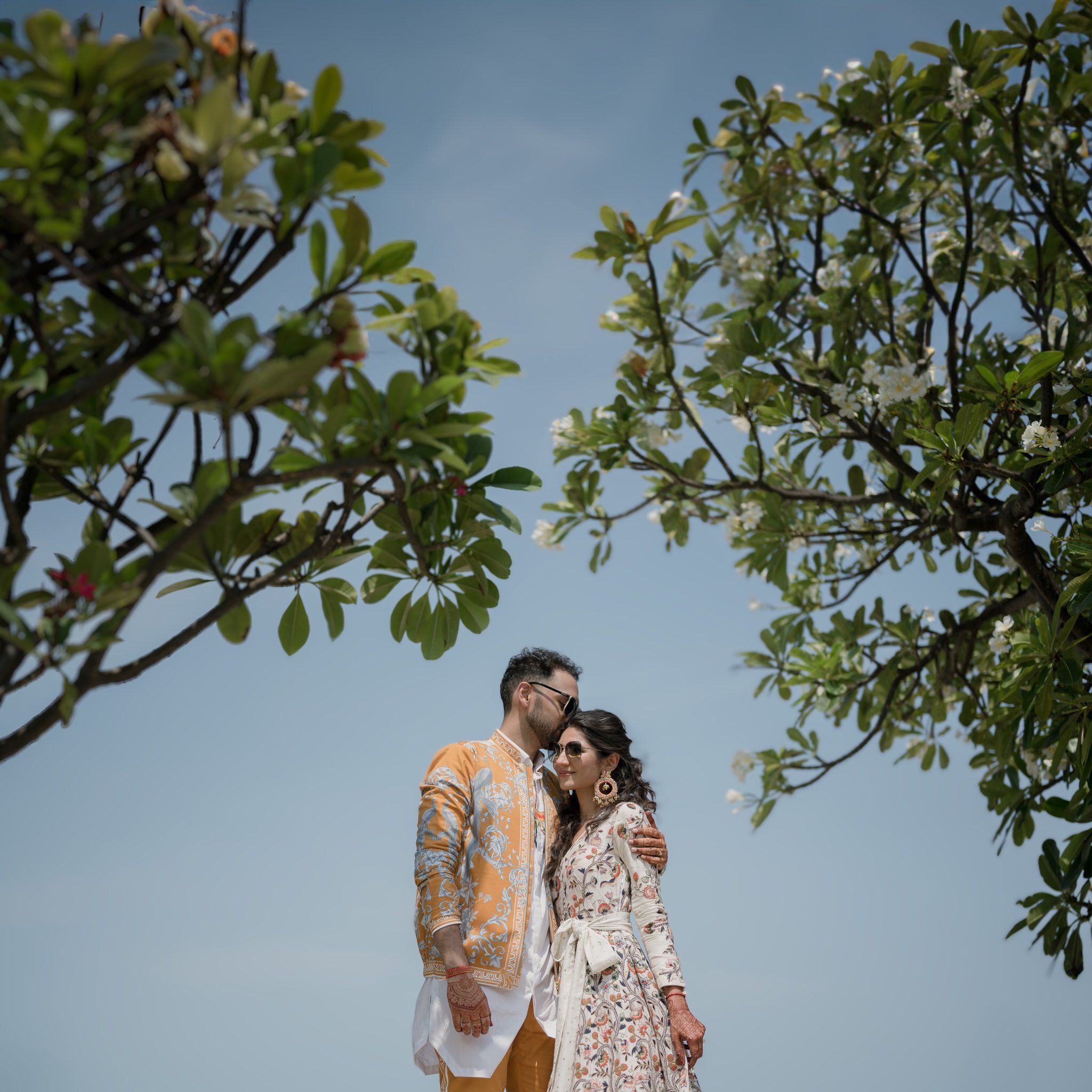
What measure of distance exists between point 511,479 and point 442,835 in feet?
3.83

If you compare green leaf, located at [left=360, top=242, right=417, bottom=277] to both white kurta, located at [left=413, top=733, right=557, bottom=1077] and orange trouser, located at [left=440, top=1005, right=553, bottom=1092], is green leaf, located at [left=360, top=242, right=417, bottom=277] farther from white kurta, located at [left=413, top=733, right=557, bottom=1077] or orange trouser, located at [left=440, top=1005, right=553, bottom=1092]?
orange trouser, located at [left=440, top=1005, right=553, bottom=1092]

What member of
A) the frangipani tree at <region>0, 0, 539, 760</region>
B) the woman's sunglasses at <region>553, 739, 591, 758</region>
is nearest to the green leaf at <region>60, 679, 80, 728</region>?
the frangipani tree at <region>0, 0, 539, 760</region>

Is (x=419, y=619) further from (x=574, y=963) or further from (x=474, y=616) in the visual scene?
(x=574, y=963)

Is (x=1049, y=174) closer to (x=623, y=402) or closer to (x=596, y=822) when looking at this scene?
(x=623, y=402)

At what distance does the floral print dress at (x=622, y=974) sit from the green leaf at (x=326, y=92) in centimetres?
188

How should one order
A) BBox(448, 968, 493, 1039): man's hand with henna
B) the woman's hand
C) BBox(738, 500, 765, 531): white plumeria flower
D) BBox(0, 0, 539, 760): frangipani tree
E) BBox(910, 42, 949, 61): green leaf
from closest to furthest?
BBox(0, 0, 539, 760): frangipani tree
BBox(448, 968, 493, 1039): man's hand with henna
the woman's hand
BBox(910, 42, 949, 61): green leaf
BBox(738, 500, 765, 531): white plumeria flower

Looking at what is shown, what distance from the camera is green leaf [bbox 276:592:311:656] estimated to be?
1625 millimetres

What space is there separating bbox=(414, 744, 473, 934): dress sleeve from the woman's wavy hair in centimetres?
35

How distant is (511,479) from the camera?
4.77ft

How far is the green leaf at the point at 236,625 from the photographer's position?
4.45ft

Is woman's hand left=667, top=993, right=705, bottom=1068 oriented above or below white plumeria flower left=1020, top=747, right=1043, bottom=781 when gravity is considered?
below

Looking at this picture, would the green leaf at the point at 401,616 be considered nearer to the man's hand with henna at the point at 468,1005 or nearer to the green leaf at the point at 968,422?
the man's hand with henna at the point at 468,1005

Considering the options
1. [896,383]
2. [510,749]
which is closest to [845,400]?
[896,383]

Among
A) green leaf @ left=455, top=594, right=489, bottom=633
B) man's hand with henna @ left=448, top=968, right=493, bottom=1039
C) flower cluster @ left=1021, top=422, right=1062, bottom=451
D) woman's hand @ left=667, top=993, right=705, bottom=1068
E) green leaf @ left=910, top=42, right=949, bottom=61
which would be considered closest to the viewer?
green leaf @ left=455, top=594, right=489, bottom=633
